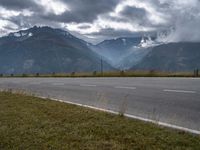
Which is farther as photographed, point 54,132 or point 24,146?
point 54,132

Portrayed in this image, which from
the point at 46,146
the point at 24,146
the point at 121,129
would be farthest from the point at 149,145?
the point at 24,146

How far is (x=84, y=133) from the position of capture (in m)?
6.47

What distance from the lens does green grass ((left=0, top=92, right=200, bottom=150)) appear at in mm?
5656

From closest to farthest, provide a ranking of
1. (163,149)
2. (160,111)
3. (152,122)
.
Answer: (163,149)
(152,122)
(160,111)

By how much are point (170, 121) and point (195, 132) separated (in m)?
1.28

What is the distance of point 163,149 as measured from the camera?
5.37 meters

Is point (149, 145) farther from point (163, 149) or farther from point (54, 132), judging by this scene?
point (54, 132)

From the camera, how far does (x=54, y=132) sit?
6570 mm

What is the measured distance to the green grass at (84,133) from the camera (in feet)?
18.6

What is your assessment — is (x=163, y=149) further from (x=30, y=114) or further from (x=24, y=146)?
(x=30, y=114)

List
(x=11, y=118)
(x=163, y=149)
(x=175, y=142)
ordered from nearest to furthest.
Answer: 1. (x=163, y=149)
2. (x=175, y=142)
3. (x=11, y=118)

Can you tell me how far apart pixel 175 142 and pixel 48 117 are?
11.4 ft

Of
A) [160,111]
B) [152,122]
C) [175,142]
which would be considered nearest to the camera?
[175,142]

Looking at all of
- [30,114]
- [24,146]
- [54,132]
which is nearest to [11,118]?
[30,114]
